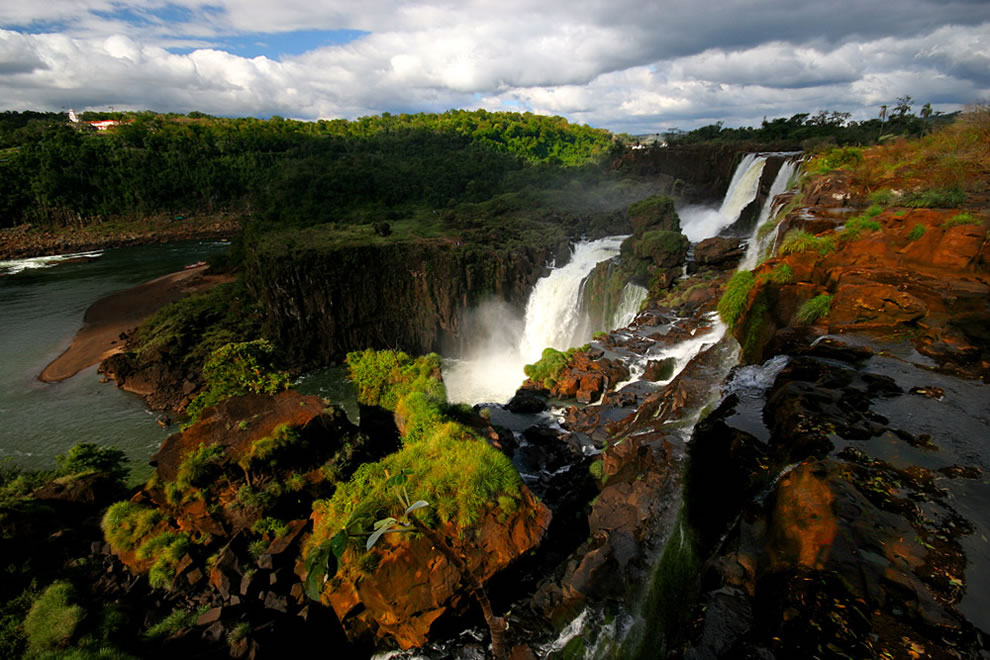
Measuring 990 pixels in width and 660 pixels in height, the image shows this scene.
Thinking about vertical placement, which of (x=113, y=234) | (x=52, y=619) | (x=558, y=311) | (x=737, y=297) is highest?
(x=737, y=297)

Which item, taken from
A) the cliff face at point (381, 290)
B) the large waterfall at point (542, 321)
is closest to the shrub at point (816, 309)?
the large waterfall at point (542, 321)

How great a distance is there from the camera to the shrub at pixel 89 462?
1104cm

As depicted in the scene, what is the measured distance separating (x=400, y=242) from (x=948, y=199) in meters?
27.2

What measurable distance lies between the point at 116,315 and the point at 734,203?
47.2 m

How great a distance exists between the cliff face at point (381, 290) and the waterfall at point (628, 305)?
700 centimetres

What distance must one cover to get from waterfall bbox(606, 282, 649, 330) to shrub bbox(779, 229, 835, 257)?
10.3m

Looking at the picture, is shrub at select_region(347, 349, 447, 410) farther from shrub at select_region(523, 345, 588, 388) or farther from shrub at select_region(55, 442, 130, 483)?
shrub at select_region(55, 442, 130, 483)

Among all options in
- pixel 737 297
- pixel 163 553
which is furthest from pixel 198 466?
pixel 737 297

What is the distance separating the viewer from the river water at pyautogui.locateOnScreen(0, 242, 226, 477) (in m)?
19.8

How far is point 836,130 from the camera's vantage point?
33906 millimetres

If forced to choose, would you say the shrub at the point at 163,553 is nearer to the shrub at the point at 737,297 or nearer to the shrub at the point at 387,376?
the shrub at the point at 387,376

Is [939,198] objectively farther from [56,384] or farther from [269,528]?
[56,384]

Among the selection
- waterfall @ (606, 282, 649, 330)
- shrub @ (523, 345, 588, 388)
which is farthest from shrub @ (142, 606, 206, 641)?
waterfall @ (606, 282, 649, 330)

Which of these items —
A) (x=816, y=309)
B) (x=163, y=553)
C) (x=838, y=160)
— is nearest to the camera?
(x=163, y=553)
